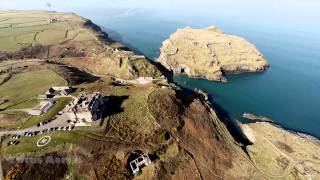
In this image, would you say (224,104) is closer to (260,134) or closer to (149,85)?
(260,134)

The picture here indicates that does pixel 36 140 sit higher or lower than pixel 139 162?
higher

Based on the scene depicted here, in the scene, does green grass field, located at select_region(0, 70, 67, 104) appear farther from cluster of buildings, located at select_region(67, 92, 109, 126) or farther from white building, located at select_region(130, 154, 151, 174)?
white building, located at select_region(130, 154, 151, 174)

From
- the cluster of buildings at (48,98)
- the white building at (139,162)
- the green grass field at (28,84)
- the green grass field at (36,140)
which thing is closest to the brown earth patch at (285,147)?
the white building at (139,162)

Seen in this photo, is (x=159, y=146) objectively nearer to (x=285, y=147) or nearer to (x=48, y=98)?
(x=48, y=98)

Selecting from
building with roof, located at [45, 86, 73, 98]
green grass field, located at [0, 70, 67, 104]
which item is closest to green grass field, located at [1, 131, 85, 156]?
building with roof, located at [45, 86, 73, 98]

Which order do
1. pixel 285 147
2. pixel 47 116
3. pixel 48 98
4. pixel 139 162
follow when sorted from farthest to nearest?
pixel 285 147 → pixel 48 98 → pixel 47 116 → pixel 139 162

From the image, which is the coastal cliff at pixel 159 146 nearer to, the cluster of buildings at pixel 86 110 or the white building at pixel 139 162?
the white building at pixel 139 162

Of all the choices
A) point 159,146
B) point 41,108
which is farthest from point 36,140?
point 159,146

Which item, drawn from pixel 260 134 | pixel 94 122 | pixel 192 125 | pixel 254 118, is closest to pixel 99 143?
pixel 94 122

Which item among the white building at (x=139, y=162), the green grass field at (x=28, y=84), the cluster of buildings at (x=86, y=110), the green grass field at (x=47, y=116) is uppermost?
the cluster of buildings at (x=86, y=110)
